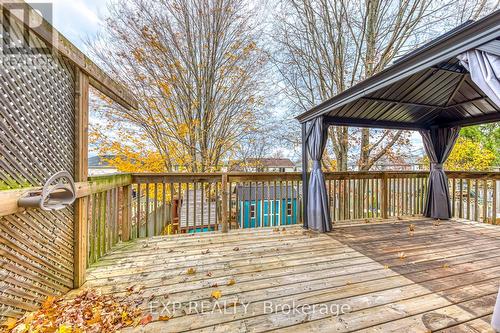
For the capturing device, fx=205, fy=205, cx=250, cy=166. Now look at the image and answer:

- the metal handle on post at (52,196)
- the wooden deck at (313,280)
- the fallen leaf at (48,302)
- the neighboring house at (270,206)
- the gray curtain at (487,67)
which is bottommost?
the wooden deck at (313,280)

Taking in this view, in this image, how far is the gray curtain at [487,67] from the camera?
4.86 feet

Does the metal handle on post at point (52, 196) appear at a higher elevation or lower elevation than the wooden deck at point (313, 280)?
higher

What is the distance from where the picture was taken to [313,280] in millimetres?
2047

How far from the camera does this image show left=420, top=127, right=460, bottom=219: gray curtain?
13.9ft

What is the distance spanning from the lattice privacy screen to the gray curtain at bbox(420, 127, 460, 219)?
6.06 m

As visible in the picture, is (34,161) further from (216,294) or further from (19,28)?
(216,294)

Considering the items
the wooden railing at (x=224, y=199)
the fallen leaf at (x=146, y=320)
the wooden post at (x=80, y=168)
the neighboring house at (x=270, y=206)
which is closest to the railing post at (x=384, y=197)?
the wooden railing at (x=224, y=199)

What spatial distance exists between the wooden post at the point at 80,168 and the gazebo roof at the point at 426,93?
10.5 feet

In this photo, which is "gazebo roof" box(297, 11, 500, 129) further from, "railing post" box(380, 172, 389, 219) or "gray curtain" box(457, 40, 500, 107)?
"railing post" box(380, 172, 389, 219)

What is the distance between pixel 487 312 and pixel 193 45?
289 inches

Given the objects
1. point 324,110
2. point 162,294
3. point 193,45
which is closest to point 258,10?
point 193,45

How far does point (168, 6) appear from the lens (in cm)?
560

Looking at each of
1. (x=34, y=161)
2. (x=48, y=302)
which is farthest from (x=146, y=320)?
(x=34, y=161)

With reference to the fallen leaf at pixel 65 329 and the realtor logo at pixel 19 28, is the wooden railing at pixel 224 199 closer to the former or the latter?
the fallen leaf at pixel 65 329
